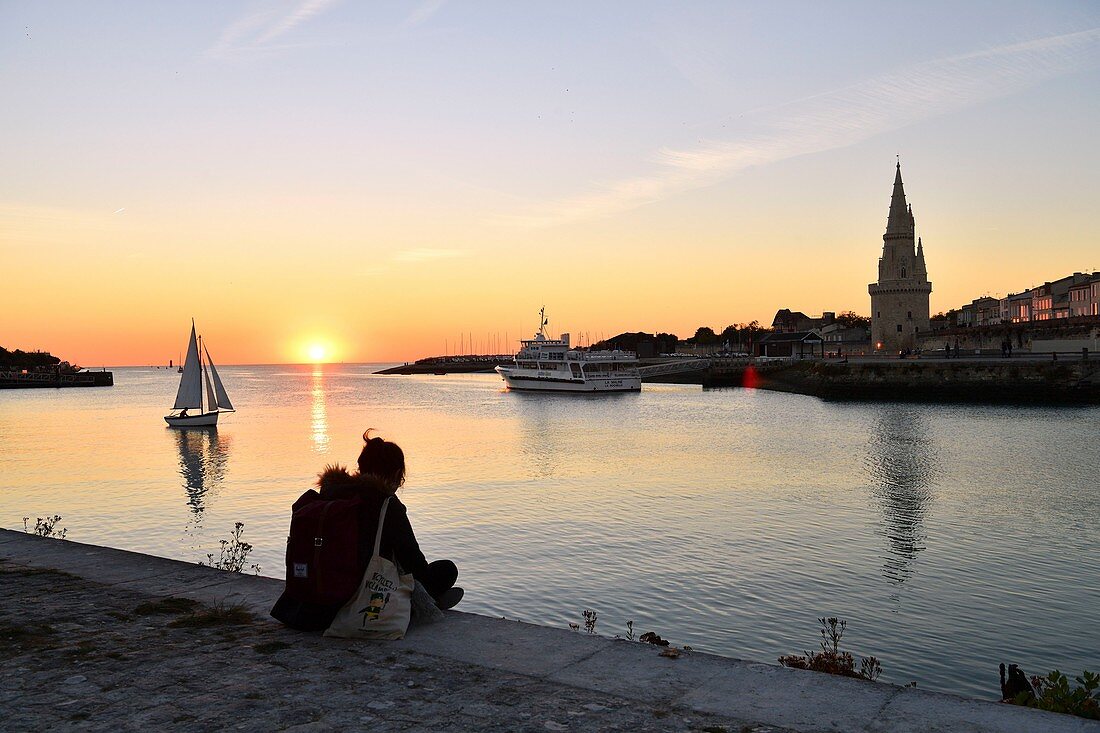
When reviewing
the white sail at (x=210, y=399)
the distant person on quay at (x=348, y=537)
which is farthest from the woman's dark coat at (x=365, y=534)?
the white sail at (x=210, y=399)

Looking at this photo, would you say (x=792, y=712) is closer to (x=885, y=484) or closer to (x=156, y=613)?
(x=156, y=613)

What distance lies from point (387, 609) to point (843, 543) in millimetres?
14658

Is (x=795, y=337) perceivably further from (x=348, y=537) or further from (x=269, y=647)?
(x=269, y=647)

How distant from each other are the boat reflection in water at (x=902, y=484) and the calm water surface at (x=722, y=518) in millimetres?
109

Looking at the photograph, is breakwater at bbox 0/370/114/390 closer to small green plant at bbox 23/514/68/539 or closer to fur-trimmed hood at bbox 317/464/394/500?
small green plant at bbox 23/514/68/539

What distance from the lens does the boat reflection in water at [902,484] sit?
17.4m

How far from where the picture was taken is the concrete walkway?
471 centimetres

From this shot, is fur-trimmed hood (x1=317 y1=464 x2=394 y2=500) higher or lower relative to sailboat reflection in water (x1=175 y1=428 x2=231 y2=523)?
higher

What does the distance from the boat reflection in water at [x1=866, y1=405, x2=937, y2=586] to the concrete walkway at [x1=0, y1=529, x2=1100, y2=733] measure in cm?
1096

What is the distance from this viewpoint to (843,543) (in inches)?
722

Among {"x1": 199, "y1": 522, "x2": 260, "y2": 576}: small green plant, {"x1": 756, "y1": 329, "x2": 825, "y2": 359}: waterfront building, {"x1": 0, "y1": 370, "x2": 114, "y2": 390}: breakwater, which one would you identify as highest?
{"x1": 756, "y1": 329, "x2": 825, "y2": 359}: waterfront building

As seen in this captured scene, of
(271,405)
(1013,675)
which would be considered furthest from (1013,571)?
(271,405)

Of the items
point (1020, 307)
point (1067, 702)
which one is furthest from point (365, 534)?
point (1020, 307)

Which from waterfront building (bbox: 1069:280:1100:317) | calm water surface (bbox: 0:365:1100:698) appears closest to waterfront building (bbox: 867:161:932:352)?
waterfront building (bbox: 1069:280:1100:317)
